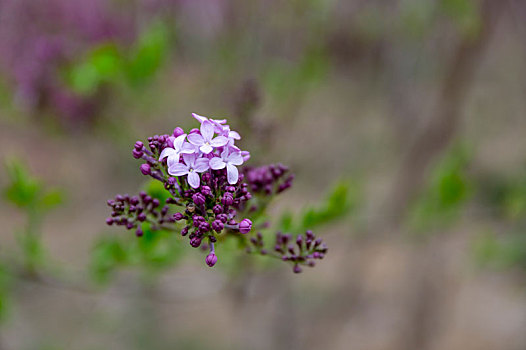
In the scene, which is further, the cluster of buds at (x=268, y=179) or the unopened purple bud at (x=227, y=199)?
the cluster of buds at (x=268, y=179)

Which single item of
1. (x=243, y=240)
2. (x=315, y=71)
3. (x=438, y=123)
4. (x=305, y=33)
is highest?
(x=305, y=33)

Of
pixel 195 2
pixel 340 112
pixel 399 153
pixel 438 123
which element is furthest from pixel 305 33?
pixel 340 112

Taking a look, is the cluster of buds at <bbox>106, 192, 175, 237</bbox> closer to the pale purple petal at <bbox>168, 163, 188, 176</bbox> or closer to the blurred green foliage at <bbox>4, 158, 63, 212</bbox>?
the pale purple petal at <bbox>168, 163, 188, 176</bbox>

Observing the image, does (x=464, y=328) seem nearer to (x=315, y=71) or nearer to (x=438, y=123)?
(x=438, y=123)

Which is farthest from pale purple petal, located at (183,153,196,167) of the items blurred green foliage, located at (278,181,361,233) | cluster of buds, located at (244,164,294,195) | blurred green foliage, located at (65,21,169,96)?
blurred green foliage, located at (65,21,169,96)

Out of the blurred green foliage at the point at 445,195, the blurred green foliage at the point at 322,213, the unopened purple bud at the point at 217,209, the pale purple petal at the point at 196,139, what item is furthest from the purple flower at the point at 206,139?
the blurred green foliage at the point at 445,195

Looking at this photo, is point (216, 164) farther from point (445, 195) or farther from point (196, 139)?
point (445, 195)

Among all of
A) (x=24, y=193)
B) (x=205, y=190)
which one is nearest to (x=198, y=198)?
(x=205, y=190)

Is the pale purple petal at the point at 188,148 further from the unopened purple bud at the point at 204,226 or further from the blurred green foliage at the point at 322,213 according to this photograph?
the blurred green foliage at the point at 322,213
